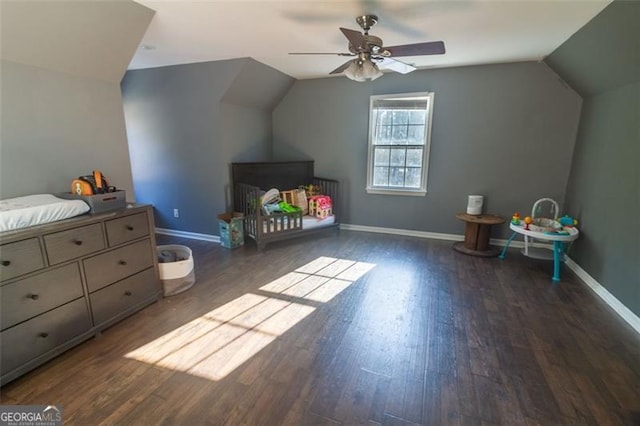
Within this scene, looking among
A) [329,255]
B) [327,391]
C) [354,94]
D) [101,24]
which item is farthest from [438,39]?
[327,391]

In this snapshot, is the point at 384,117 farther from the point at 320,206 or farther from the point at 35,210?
the point at 35,210

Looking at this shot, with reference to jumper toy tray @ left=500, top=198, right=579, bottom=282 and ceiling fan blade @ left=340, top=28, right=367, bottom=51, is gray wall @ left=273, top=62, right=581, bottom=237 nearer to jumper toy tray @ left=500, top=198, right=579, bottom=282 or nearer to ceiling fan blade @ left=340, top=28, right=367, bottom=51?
jumper toy tray @ left=500, top=198, right=579, bottom=282

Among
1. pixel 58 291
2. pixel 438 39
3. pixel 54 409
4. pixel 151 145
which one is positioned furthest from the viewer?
pixel 151 145

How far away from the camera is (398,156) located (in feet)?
14.4

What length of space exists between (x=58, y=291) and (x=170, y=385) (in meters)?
0.93

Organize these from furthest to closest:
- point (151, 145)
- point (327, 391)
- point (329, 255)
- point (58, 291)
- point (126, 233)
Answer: point (151, 145), point (329, 255), point (126, 233), point (58, 291), point (327, 391)

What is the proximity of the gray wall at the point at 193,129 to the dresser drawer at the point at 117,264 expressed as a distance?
1.80 meters

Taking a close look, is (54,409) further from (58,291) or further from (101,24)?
(101,24)

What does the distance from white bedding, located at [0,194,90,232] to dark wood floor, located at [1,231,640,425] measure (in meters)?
0.90

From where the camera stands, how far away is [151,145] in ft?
13.8

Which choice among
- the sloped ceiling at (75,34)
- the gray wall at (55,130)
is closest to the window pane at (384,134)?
the sloped ceiling at (75,34)

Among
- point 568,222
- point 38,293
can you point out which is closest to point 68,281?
point 38,293

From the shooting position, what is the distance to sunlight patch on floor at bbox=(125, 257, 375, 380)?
186 cm

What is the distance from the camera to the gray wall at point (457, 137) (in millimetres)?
3641
